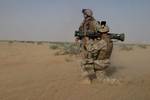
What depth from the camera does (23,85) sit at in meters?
9.82

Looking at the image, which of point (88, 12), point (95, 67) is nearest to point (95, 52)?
point (95, 67)

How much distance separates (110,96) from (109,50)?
240cm

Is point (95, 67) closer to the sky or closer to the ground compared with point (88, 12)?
closer to the ground

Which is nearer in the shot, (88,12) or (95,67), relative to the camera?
(95,67)

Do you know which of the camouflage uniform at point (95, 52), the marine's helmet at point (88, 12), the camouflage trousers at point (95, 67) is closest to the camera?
the camouflage uniform at point (95, 52)

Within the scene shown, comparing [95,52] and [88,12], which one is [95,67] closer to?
[95,52]

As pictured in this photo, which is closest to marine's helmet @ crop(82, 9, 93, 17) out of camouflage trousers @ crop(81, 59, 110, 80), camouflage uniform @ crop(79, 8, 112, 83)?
camouflage uniform @ crop(79, 8, 112, 83)

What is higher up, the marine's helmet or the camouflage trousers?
the marine's helmet

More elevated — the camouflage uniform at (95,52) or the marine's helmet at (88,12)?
the marine's helmet at (88,12)

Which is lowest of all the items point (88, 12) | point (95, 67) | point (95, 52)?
point (95, 67)

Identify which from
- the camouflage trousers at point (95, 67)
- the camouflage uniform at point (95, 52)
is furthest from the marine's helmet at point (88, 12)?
the camouflage trousers at point (95, 67)

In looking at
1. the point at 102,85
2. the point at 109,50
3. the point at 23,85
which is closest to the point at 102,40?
the point at 109,50

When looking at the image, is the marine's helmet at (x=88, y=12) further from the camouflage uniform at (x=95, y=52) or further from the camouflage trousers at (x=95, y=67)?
the camouflage trousers at (x=95, y=67)

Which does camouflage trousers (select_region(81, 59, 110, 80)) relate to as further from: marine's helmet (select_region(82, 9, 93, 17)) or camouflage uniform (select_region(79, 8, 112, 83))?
marine's helmet (select_region(82, 9, 93, 17))
